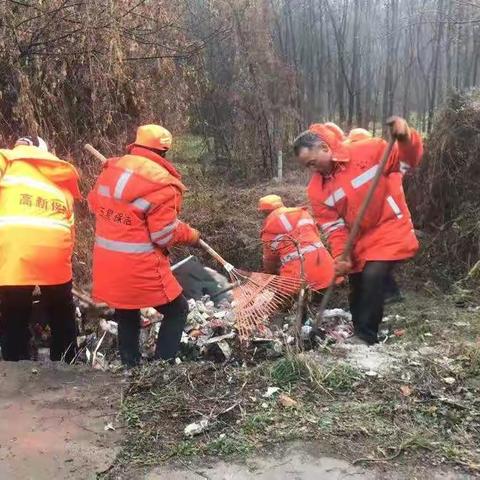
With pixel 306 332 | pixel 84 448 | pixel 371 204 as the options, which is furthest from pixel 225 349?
pixel 84 448

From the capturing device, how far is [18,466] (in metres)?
2.15

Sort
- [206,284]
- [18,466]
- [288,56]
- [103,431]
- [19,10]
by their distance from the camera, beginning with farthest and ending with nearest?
[288,56], [206,284], [19,10], [103,431], [18,466]

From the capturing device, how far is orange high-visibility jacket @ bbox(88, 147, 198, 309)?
3.55 metres

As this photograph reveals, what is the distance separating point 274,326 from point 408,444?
2967mm

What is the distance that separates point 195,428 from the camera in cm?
233

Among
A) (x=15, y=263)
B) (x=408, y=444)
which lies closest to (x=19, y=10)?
(x=15, y=263)

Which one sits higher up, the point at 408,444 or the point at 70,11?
the point at 70,11

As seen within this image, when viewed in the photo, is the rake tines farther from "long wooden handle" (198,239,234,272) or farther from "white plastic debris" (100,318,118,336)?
"white plastic debris" (100,318,118,336)

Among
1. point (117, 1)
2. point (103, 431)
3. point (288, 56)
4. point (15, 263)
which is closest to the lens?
point (103, 431)

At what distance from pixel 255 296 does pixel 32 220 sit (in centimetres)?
160

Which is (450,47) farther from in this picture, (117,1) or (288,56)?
(117,1)

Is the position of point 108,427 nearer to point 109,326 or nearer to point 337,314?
point 109,326

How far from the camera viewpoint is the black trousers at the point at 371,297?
3812 millimetres

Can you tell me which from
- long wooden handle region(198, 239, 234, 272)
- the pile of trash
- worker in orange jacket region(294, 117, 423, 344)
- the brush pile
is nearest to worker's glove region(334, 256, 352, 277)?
worker in orange jacket region(294, 117, 423, 344)
